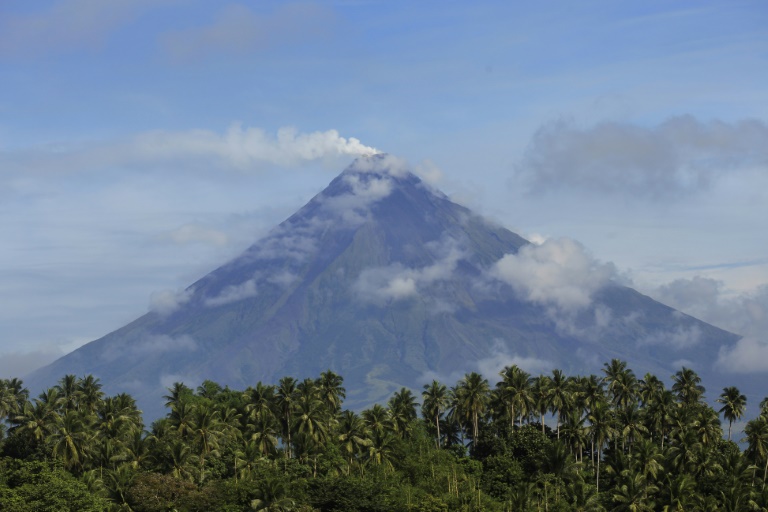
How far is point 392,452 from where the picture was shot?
Result: 15638 cm

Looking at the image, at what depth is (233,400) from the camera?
634 ft

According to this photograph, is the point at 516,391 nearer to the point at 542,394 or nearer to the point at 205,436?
the point at 542,394

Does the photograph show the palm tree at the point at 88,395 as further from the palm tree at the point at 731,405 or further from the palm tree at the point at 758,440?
the palm tree at the point at 731,405

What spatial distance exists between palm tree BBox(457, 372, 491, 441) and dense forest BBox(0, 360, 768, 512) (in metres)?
0.25

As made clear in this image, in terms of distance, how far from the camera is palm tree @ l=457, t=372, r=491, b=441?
175 metres

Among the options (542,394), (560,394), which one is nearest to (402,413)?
(542,394)

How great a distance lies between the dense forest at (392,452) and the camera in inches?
5039

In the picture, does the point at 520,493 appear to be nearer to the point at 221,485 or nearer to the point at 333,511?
the point at 333,511

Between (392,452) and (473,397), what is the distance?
23.4m

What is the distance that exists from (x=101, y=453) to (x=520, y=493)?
5606 cm

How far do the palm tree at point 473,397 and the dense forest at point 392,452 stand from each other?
0.25 m

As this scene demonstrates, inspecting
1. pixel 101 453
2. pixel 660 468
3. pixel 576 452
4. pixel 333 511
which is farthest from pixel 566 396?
pixel 101 453

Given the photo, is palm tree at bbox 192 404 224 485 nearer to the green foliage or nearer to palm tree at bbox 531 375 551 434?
the green foliage

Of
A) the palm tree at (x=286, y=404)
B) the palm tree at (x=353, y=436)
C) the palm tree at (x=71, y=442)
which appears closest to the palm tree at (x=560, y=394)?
the palm tree at (x=353, y=436)
